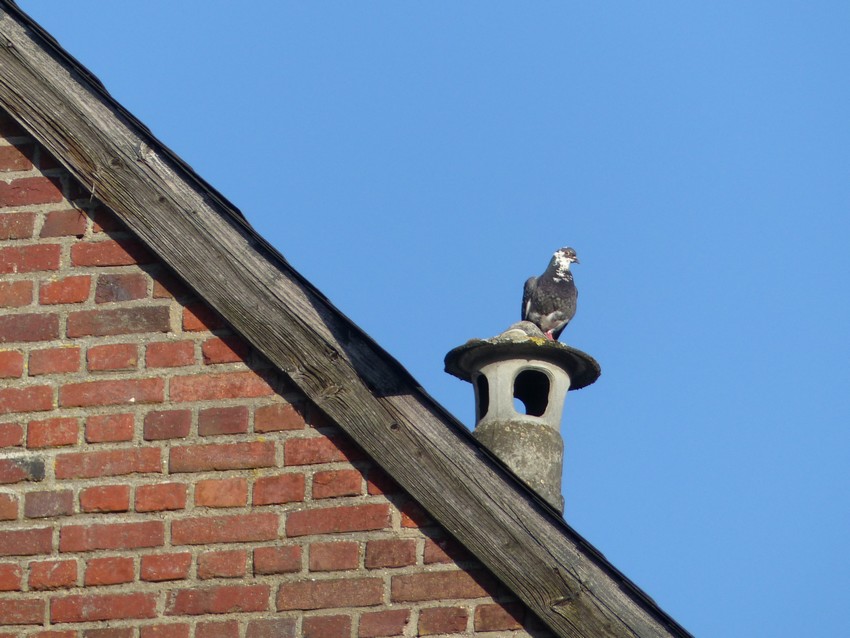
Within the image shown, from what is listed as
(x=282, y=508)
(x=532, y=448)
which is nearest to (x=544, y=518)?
(x=282, y=508)

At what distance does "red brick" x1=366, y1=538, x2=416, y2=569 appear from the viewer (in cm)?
445

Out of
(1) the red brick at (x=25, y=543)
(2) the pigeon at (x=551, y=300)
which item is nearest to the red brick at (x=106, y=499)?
(1) the red brick at (x=25, y=543)

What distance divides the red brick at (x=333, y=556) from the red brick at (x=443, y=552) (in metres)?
0.21

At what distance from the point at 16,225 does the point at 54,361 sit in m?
0.51

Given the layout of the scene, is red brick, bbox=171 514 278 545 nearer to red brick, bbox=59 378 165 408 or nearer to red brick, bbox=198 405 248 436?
red brick, bbox=198 405 248 436

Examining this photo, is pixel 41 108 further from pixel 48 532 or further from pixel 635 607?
pixel 635 607

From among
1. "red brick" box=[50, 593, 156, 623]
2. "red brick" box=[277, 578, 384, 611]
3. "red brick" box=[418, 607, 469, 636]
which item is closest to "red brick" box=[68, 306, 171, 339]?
"red brick" box=[50, 593, 156, 623]

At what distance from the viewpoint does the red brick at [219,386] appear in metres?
4.69

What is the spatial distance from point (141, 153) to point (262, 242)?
0.52m

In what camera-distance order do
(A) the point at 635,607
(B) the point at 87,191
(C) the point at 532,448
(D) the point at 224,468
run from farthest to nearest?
(C) the point at 532,448
(B) the point at 87,191
(D) the point at 224,468
(A) the point at 635,607

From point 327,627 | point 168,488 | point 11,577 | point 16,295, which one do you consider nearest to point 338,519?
point 327,627

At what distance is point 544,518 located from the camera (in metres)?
4.42

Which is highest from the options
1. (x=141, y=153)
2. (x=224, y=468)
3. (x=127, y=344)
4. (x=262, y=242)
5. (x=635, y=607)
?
(x=141, y=153)

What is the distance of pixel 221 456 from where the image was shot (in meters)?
4.61
